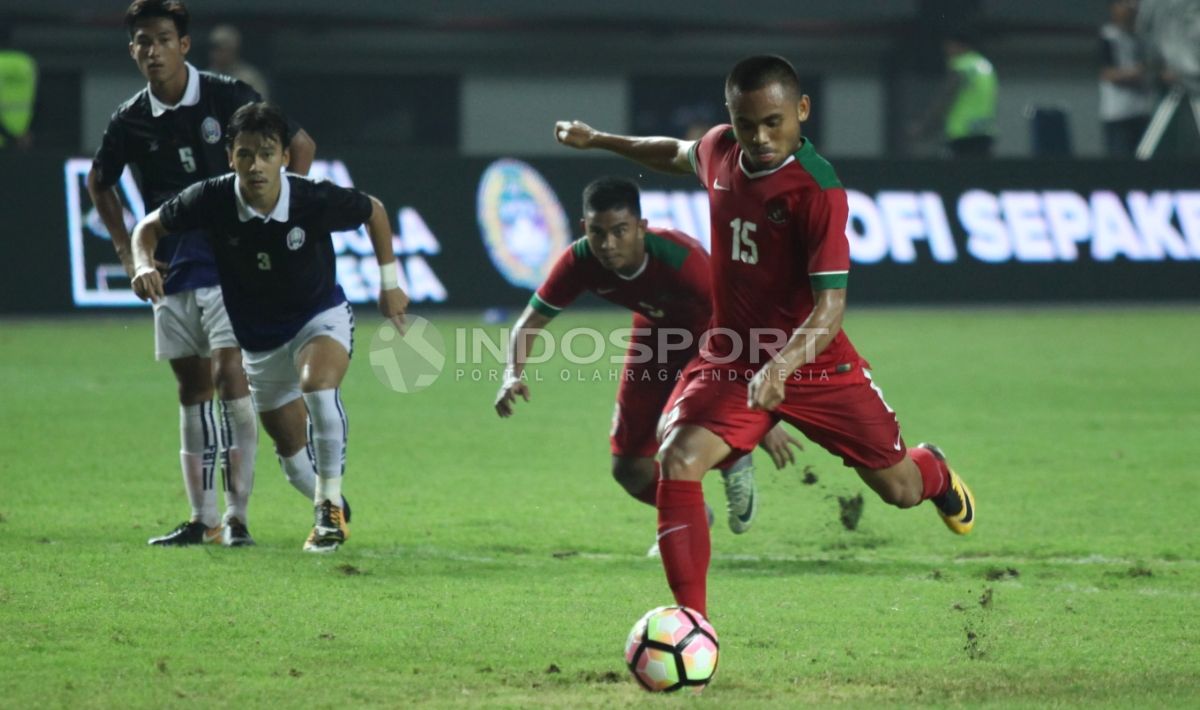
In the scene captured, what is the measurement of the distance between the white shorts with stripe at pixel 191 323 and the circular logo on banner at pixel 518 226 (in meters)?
9.22

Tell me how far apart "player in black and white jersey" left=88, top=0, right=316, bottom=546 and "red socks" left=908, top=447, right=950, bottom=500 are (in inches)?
112

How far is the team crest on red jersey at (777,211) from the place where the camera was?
5484mm

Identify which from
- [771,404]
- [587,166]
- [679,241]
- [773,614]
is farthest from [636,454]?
[587,166]

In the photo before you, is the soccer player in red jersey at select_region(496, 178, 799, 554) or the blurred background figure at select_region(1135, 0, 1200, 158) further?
the blurred background figure at select_region(1135, 0, 1200, 158)

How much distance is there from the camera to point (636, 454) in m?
7.56

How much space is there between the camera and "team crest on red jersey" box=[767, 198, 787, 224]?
548cm

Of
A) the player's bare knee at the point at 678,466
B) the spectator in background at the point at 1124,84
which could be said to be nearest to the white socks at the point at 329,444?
the player's bare knee at the point at 678,466

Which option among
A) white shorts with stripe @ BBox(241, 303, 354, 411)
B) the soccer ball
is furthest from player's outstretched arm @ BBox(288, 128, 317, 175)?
the soccer ball

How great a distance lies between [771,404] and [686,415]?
0.39 m

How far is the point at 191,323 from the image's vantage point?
7.42m

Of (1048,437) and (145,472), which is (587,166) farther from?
(145,472)

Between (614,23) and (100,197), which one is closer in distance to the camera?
(100,197)

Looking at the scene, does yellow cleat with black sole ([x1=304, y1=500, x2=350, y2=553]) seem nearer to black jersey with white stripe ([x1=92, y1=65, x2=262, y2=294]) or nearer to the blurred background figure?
black jersey with white stripe ([x1=92, y1=65, x2=262, y2=294])
